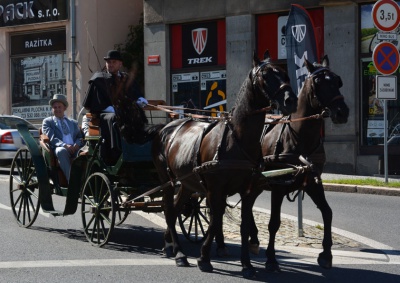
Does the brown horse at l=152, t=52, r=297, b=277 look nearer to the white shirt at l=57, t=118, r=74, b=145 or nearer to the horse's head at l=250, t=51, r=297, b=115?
the horse's head at l=250, t=51, r=297, b=115

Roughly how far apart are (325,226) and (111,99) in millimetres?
3235

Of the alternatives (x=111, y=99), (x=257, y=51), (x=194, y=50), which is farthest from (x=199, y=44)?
(x=111, y=99)

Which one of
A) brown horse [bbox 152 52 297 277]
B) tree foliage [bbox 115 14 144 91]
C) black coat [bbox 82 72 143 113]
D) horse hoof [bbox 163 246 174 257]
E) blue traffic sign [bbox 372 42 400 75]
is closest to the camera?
brown horse [bbox 152 52 297 277]

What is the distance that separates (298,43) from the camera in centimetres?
1139

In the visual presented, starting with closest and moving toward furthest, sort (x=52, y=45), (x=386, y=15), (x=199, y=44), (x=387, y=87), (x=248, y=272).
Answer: (x=248, y=272), (x=386, y=15), (x=387, y=87), (x=199, y=44), (x=52, y=45)

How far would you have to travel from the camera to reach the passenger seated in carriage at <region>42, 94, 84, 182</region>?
1184 centimetres

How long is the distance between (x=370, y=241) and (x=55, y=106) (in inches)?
188

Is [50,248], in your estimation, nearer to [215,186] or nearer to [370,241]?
[215,186]

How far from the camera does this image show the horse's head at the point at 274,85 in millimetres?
8156

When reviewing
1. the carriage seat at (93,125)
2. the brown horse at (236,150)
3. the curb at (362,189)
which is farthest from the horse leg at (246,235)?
the curb at (362,189)

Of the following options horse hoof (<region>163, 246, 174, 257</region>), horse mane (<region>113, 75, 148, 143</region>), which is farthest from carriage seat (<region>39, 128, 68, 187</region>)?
horse hoof (<region>163, 246, 174, 257</region>)

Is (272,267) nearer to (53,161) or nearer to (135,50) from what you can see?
(53,161)

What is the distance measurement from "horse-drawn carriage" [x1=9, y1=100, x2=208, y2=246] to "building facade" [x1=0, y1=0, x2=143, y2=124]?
16.7 meters

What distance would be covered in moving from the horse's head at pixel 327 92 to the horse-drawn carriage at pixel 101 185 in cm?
196
